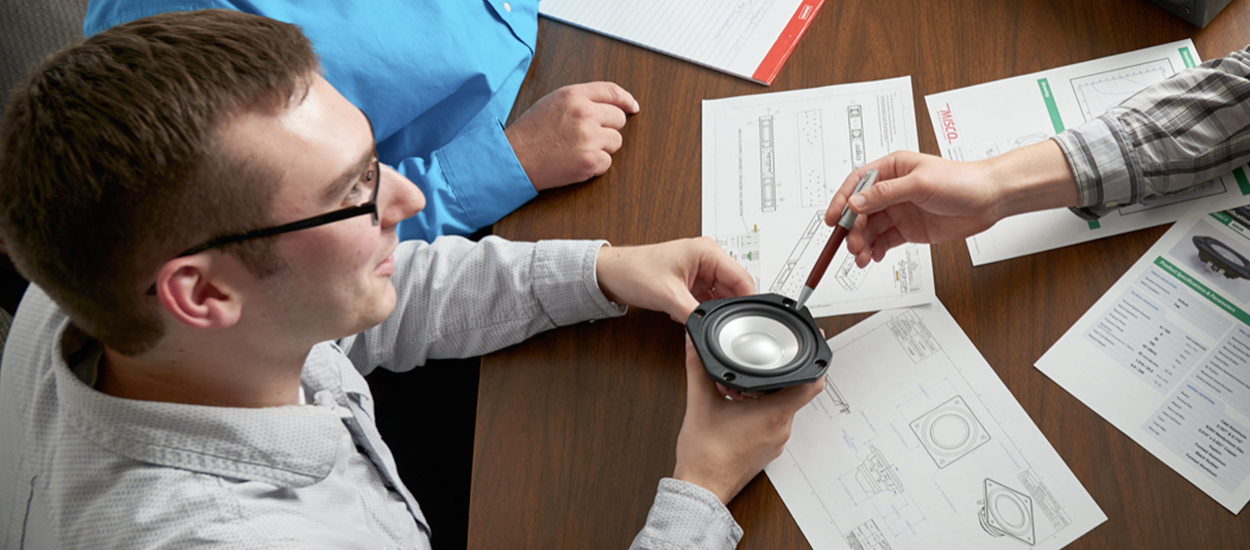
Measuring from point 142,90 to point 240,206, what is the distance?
0.13 metres

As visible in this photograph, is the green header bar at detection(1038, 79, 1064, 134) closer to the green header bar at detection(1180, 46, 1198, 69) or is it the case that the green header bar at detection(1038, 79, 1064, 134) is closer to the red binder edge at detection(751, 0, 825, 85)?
the green header bar at detection(1180, 46, 1198, 69)

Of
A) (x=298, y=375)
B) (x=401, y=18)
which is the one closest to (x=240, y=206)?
(x=298, y=375)

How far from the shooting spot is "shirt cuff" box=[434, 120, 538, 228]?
1.17 meters

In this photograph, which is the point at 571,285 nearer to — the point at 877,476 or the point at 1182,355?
the point at 877,476

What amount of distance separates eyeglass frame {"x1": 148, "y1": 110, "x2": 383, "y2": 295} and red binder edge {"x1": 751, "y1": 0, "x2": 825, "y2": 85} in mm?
647

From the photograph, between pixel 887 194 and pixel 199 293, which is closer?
pixel 199 293

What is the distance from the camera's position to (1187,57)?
42.3 inches

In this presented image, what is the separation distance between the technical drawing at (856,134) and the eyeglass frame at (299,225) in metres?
0.67

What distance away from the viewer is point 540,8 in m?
1.38

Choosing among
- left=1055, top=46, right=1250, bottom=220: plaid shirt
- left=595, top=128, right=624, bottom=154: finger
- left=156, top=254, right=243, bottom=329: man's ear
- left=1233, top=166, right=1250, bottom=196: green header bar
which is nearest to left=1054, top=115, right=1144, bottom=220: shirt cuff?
left=1055, top=46, right=1250, bottom=220: plaid shirt

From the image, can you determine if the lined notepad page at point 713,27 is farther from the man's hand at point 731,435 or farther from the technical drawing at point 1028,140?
the man's hand at point 731,435

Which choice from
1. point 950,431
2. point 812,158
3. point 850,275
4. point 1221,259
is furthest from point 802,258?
point 1221,259

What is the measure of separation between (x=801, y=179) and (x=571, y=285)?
0.38 m

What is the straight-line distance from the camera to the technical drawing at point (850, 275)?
1.00 metres
